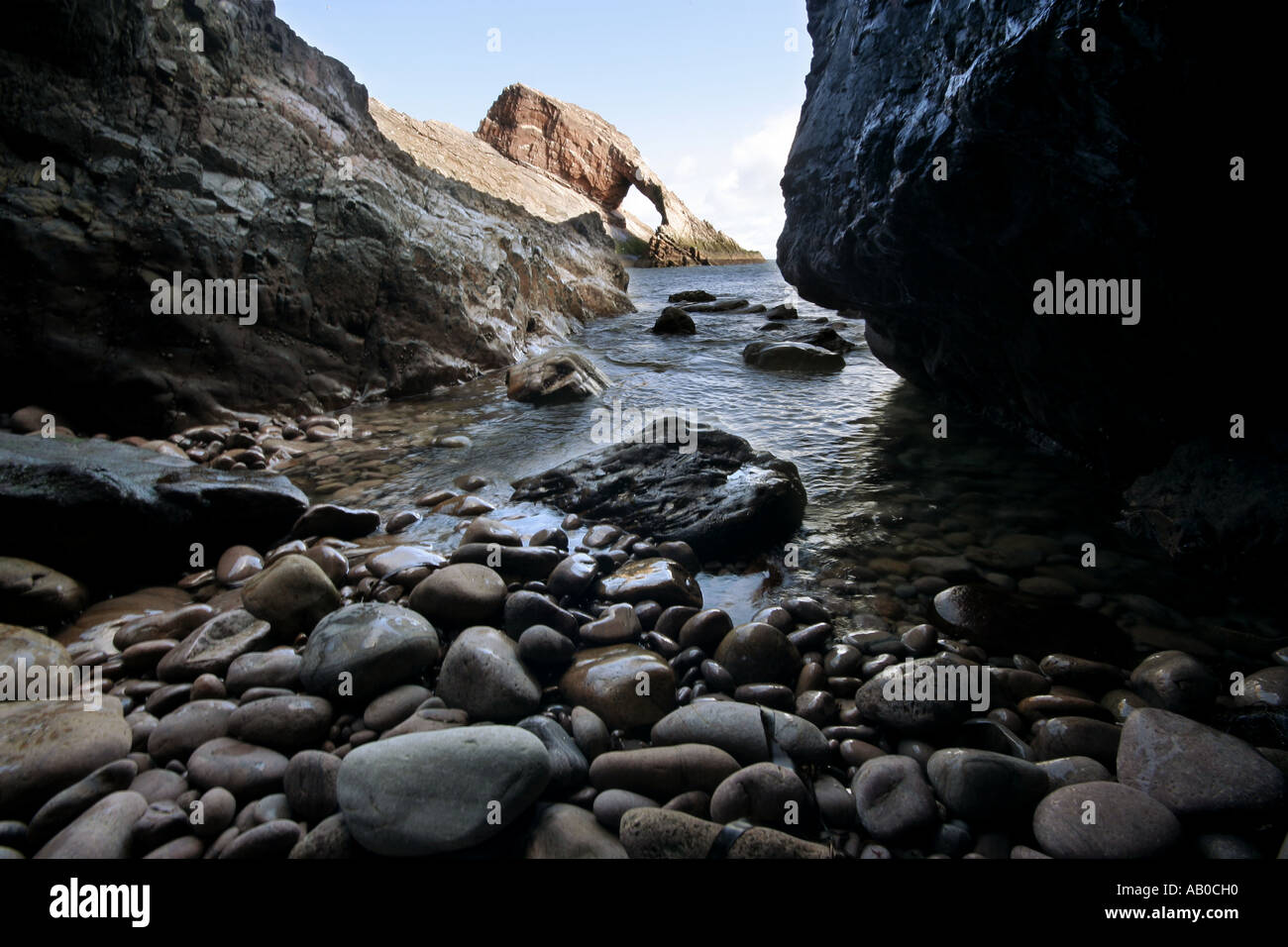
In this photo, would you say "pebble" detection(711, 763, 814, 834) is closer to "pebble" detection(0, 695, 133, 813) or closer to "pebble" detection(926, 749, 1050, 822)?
"pebble" detection(926, 749, 1050, 822)

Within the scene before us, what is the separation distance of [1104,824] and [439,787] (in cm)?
169

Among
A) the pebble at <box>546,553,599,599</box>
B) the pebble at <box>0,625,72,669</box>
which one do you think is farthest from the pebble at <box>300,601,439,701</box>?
the pebble at <box>0,625,72,669</box>

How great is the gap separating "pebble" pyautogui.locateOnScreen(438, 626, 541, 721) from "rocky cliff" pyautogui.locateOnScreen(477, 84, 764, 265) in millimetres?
71676

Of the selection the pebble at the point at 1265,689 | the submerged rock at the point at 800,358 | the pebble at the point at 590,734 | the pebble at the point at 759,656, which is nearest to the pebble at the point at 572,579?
the pebble at the point at 759,656

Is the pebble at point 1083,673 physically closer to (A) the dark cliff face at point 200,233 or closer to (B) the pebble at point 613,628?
(B) the pebble at point 613,628

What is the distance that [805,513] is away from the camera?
3.81m

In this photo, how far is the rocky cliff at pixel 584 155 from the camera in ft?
237

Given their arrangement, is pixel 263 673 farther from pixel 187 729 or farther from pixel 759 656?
pixel 759 656

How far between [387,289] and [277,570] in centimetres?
537

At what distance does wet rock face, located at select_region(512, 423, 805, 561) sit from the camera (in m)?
3.33
